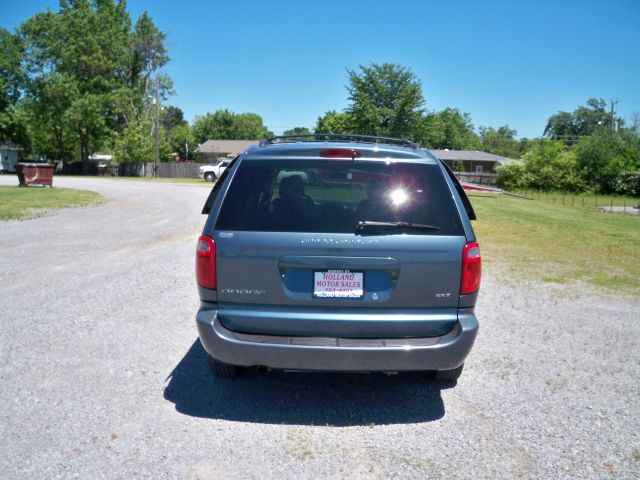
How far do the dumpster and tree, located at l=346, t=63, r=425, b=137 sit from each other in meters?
36.3

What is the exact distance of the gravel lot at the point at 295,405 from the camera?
333 cm

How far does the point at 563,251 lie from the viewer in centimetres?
1243

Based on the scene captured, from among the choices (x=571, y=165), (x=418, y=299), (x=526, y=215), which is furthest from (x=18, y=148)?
(x=418, y=299)

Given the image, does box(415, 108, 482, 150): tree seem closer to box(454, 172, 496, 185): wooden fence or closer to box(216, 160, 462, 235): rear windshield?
box(454, 172, 496, 185): wooden fence

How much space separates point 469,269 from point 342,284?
0.86 m

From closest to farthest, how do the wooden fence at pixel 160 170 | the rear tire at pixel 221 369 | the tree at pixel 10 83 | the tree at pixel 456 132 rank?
the rear tire at pixel 221 369
the wooden fence at pixel 160 170
the tree at pixel 10 83
the tree at pixel 456 132

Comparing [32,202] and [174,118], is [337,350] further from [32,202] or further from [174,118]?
[174,118]

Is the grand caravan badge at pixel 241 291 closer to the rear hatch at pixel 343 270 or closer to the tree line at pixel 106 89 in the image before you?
the rear hatch at pixel 343 270

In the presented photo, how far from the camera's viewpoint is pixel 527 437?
372 cm

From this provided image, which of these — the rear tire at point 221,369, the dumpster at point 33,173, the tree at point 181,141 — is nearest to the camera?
the rear tire at point 221,369

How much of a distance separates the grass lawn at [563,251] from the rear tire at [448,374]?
507 cm

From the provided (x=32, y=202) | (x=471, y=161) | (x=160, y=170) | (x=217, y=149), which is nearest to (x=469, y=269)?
(x=32, y=202)

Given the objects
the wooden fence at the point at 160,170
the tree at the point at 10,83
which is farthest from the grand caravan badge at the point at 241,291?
the tree at the point at 10,83

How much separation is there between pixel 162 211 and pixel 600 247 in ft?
44.2
